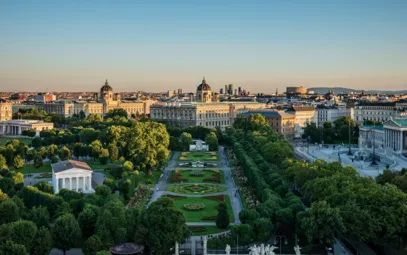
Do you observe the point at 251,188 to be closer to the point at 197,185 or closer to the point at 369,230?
the point at 197,185

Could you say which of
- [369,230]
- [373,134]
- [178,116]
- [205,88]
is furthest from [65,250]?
[205,88]

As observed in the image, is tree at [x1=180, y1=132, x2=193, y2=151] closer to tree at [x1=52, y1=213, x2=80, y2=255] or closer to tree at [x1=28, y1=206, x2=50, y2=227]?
tree at [x1=28, y1=206, x2=50, y2=227]

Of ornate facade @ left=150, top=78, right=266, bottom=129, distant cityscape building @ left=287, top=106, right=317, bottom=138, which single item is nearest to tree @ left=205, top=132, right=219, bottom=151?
ornate facade @ left=150, top=78, right=266, bottom=129

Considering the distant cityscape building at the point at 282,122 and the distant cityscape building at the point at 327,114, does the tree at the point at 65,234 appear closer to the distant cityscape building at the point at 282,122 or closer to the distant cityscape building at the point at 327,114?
the distant cityscape building at the point at 282,122

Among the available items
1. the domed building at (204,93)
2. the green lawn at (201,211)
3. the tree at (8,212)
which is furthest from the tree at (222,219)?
the domed building at (204,93)

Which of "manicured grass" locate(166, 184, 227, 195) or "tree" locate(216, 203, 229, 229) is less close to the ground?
"tree" locate(216, 203, 229, 229)
